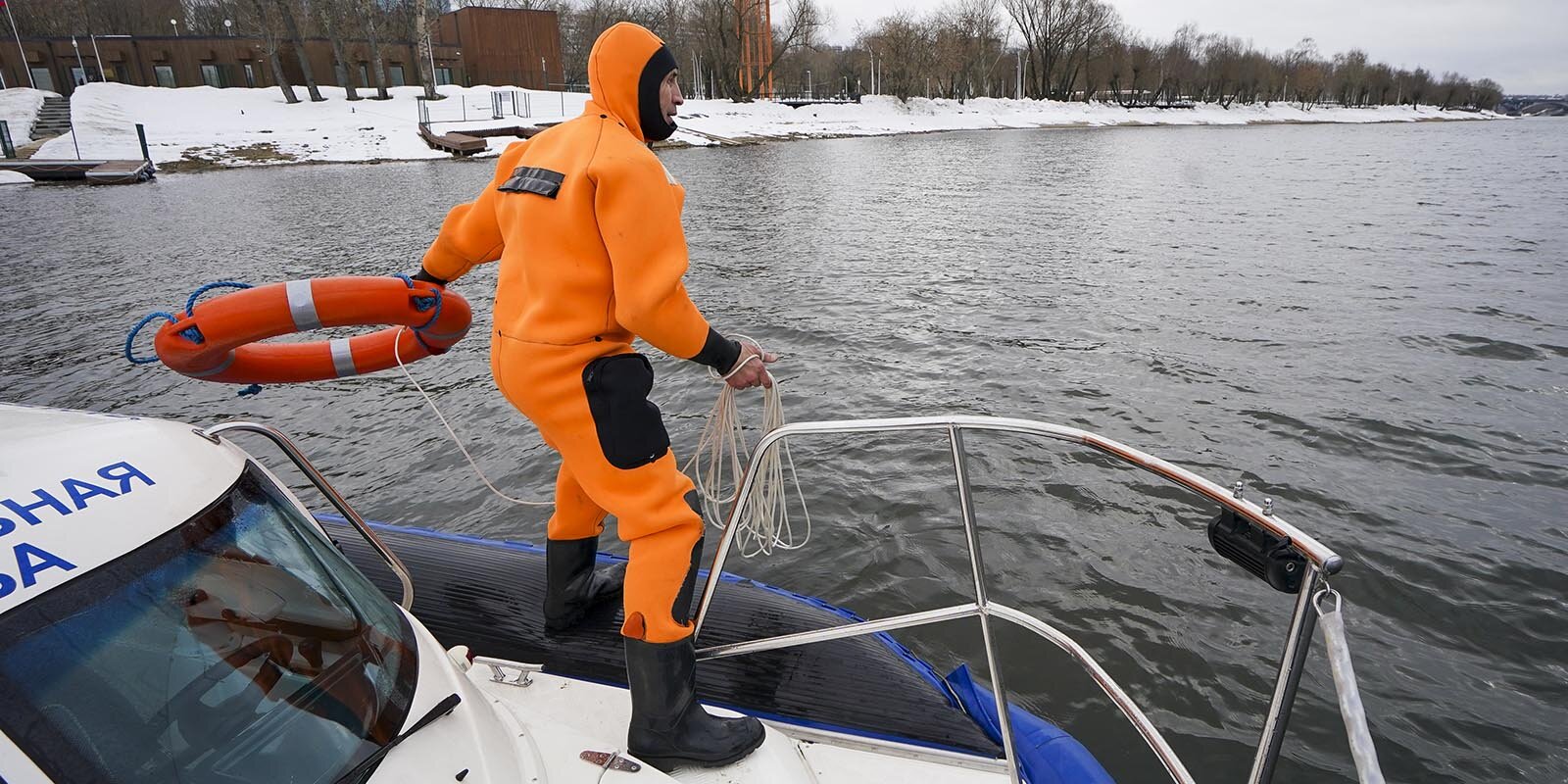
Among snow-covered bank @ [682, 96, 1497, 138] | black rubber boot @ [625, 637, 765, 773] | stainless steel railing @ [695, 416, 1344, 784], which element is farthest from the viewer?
snow-covered bank @ [682, 96, 1497, 138]

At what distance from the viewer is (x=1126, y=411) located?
7.45 m

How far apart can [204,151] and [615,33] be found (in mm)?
41244

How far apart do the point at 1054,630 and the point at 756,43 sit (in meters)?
79.0

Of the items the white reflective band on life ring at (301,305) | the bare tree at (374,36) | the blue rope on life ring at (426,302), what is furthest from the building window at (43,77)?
the blue rope on life ring at (426,302)

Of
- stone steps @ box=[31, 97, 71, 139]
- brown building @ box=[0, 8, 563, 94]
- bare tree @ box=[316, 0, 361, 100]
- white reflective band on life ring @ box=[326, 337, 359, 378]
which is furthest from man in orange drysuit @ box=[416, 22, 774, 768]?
brown building @ box=[0, 8, 563, 94]

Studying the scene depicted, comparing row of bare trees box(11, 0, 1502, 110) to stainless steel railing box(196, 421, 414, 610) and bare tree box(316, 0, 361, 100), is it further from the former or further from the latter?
stainless steel railing box(196, 421, 414, 610)

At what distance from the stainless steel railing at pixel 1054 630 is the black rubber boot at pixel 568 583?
2.18ft

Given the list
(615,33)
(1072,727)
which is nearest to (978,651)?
(1072,727)

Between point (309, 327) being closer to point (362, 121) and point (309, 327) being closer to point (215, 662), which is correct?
point (215, 662)

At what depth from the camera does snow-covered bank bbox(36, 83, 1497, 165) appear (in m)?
35.2

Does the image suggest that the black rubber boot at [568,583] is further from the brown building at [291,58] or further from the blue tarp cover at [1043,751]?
the brown building at [291,58]

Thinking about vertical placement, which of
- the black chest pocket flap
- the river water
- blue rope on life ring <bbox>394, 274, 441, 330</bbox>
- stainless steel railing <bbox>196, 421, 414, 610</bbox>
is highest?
the black chest pocket flap

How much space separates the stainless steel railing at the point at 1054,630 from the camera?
1722 mm

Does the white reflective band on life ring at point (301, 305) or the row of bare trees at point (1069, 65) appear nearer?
the white reflective band on life ring at point (301, 305)
